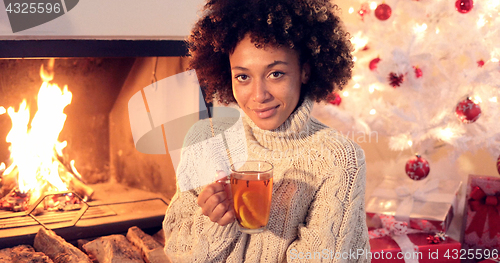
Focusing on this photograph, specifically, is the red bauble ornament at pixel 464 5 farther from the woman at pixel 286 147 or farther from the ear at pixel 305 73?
the ear at pixel 305 73

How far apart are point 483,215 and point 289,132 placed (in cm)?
139

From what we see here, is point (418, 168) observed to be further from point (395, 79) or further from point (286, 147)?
point (286, 147)

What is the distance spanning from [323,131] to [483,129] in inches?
48.7

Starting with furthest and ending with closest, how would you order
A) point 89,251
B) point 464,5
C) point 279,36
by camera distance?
point 464,5 < point 89,251 < point 279,36

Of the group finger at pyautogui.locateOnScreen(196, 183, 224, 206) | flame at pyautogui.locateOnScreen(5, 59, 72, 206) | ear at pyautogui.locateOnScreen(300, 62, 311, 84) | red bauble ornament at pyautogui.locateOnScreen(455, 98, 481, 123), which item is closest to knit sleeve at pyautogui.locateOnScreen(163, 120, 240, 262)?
finger at pyautogui.locateOnScreen(196, 183, 224, 206)

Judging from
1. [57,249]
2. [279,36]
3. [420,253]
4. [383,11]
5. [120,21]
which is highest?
[383,11]

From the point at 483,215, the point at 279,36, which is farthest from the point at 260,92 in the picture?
the point at 483,215

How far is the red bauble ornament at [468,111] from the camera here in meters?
1.78

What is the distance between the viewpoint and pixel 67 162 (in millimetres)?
1806

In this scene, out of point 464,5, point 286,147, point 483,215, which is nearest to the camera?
point 286,147

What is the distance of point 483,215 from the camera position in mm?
1872

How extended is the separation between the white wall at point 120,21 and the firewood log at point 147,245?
2.81 ft

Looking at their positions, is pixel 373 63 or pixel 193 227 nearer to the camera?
pixel 193 227

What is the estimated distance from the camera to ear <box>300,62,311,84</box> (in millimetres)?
1024
